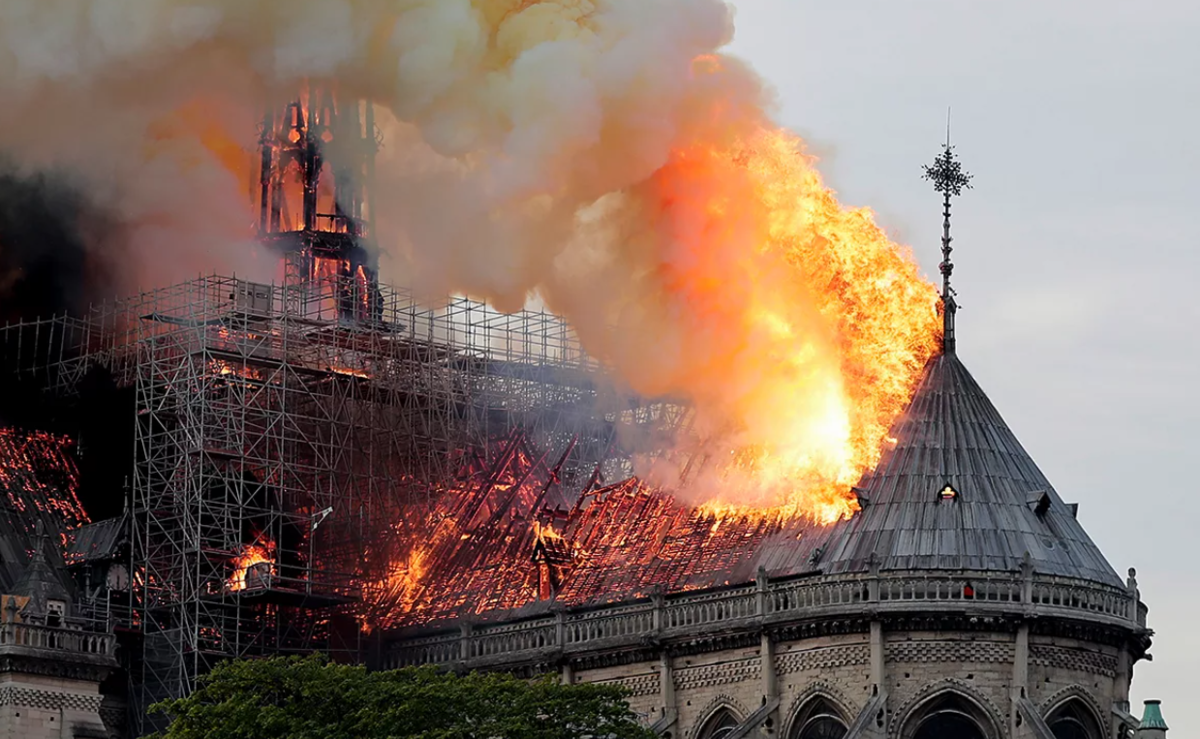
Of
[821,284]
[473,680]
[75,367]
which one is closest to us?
[473,680]

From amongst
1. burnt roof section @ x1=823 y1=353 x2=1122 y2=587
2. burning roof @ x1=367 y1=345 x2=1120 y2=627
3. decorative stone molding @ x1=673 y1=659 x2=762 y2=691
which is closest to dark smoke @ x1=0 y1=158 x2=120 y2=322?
burning roof @ x1=367 y1=345 x2=1120 y2=627

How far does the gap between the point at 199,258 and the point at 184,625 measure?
2531cm

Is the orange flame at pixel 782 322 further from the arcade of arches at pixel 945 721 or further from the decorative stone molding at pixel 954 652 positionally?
the arcade of arches at pixel 945 721

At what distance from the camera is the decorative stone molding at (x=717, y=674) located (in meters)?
94.8

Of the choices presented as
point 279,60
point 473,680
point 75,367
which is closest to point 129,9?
point 279,60

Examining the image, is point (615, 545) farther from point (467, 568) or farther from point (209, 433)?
point (209, 433)

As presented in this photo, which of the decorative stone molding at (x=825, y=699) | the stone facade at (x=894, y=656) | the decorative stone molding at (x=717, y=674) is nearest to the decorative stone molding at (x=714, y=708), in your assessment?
the stone facade at (x=894, y=656)

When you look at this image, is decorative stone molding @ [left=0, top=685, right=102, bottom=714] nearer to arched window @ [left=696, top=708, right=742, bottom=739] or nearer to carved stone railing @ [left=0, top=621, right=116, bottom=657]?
carved stone railing @ [left=0, top=621, right=116, bottom=657]

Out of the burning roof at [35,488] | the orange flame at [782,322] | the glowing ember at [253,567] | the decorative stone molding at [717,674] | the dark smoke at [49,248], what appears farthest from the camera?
the dark smoke at [49,248]

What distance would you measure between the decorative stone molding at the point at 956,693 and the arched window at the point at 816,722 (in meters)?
2.33

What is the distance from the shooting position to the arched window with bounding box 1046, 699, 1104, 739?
9219 cm

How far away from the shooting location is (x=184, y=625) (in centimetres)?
10281

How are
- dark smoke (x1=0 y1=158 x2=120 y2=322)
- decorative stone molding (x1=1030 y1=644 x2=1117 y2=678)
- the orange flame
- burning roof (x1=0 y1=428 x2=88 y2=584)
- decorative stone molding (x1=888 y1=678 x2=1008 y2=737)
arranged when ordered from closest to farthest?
decorative stone molding (x1=888 y1=678 x2=1008 y2=737) → decorative stone molding (x1=1030 y1=644 x2=1117 y2=678) → the orange flame → burning roof (x1=0 y1=428 x2=88 y2=584) → dark smoke (x1=0 y1=158 x2=120 y2=322)

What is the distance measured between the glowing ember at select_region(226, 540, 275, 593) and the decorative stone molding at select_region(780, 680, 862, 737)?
64.8 ft
